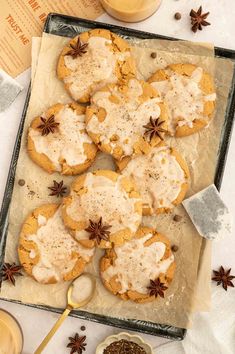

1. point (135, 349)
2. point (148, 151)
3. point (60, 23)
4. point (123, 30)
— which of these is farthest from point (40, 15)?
point (135, 349)

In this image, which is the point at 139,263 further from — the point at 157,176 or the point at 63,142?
the point at 63,142

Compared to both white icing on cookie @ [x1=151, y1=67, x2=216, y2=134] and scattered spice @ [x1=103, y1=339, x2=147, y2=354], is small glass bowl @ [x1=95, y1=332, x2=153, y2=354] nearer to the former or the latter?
scattered spice @ [x1=103, y1=339, x2=147, y2=354]

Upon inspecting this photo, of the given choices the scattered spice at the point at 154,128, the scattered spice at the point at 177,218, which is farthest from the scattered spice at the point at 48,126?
the scattered spice at the point at 177,218

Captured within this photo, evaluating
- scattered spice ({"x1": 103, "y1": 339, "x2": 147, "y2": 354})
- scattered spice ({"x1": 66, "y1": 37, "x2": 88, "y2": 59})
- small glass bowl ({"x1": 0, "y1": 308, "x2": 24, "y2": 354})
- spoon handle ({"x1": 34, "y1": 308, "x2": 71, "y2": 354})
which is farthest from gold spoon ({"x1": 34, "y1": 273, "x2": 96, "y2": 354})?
scattered spice ({"x1": 66, "y1": 37, "x2": 88, "y2": 59})

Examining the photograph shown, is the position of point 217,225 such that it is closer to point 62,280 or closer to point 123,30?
point 62,280

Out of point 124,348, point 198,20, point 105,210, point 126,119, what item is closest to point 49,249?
point 105,210

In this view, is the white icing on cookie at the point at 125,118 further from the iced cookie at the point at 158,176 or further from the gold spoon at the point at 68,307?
the gold spoon at the point at 68,307
